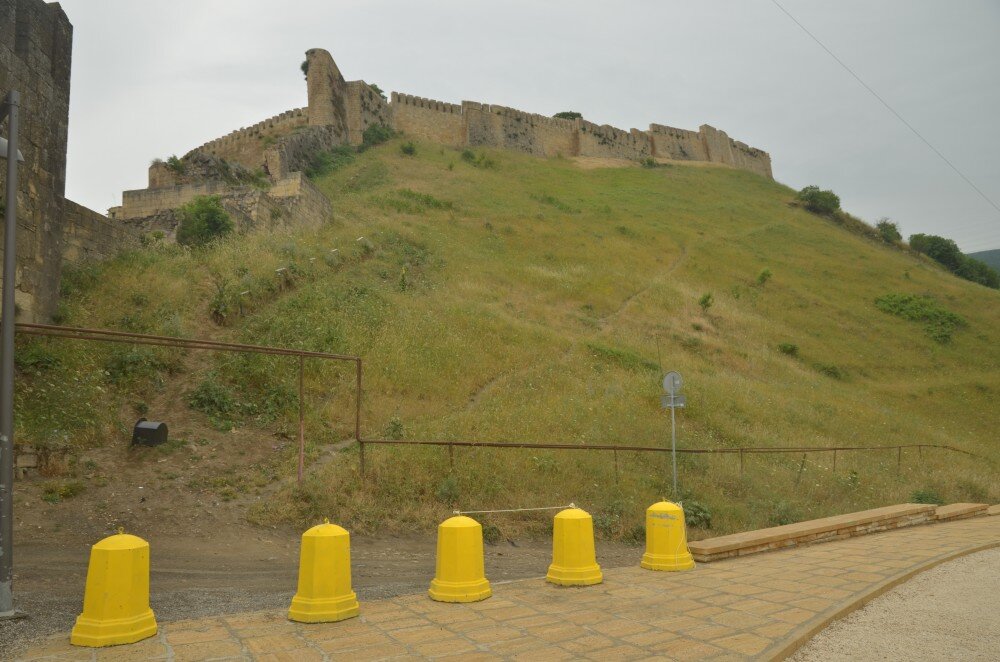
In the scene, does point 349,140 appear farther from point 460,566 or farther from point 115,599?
point 115,599

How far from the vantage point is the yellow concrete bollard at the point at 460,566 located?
554 cm

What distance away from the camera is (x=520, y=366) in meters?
16.6

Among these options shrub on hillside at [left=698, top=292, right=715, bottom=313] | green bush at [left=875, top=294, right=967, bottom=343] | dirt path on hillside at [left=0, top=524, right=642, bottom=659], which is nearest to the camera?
dirt path on hillside at [left=0, top=524, right=642, bottom=659]

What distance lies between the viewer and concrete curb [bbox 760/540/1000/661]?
431 centimetres

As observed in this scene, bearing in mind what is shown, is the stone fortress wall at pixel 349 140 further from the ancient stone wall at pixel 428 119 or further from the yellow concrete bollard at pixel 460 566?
the yellow concrete bollard at pixel 460 566

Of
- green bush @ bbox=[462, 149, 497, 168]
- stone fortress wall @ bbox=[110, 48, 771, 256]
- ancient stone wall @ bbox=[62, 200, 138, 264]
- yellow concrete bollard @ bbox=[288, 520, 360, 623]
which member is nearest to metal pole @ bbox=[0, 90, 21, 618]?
yellow concrete bollard @ bbox=[288, 520, 360, 623]

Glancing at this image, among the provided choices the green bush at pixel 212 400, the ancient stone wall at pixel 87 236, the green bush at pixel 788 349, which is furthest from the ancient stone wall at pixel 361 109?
the green bush at pixel 212 400

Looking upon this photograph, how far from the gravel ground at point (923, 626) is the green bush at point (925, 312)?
31.9m

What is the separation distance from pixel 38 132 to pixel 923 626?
12734 mm

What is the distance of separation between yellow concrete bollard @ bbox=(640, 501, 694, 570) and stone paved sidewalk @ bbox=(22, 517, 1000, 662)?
0.16 metres

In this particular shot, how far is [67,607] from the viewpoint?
5164 millimetres

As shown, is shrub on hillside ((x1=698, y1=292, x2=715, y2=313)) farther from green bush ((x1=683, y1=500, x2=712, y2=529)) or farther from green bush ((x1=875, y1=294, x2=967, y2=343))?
green bush ((x1=683, y1=500, x2=712, y2=529))

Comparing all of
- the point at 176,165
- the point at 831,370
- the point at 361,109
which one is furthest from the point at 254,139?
the point at 831,370

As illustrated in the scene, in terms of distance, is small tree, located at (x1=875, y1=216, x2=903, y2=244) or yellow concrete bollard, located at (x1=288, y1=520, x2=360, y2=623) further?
small tree, located at (x1=875, y1=216, x2=903, y2=244)
